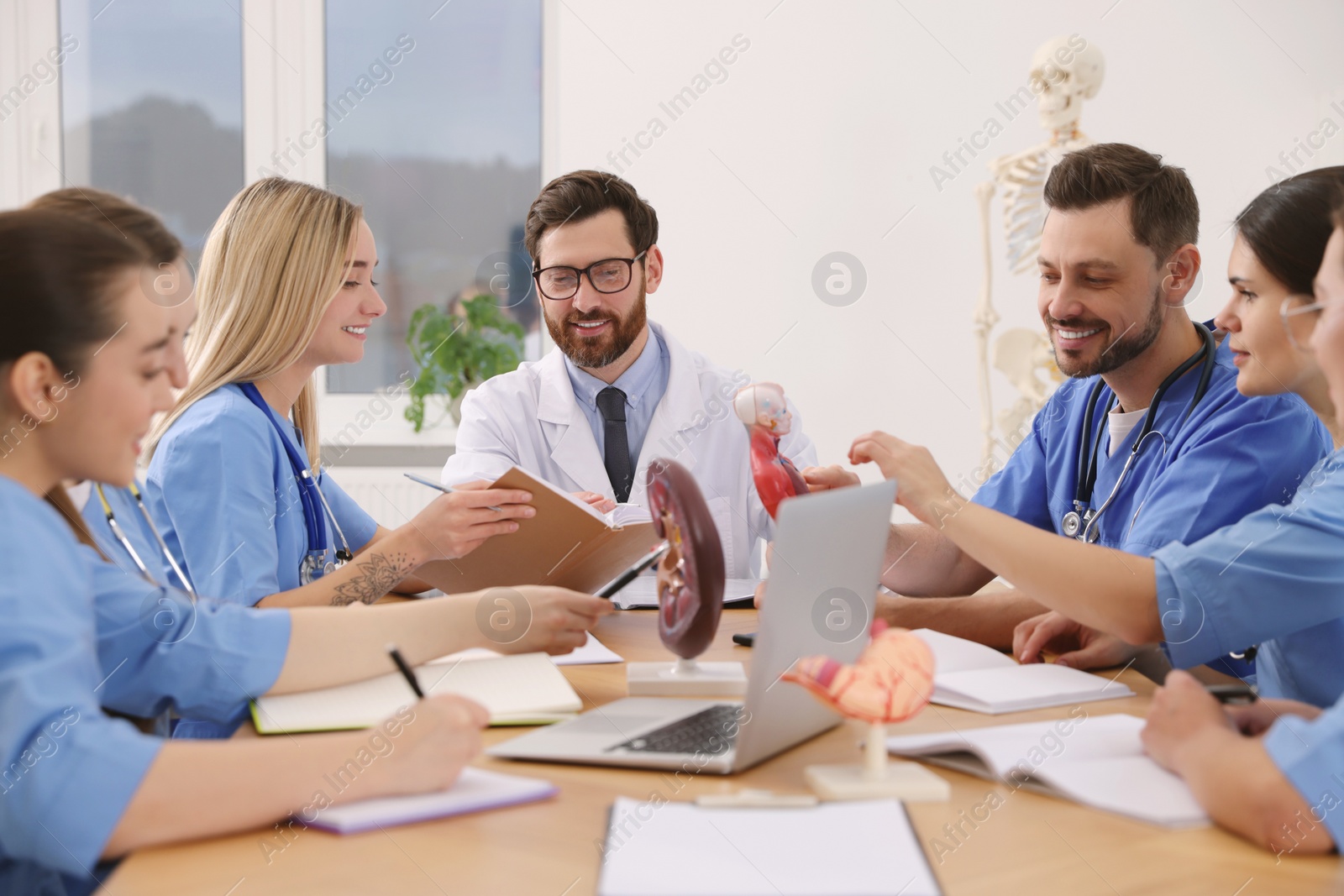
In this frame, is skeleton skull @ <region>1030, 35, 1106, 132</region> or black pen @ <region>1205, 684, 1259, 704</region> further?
skeleton skull @ <region>1030, 35, 1106, 132</region>

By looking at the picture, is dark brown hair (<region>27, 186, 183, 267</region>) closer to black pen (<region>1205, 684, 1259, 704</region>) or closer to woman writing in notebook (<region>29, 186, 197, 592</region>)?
woman writing in notebook (<region>29, 186, 197, 592</region>)

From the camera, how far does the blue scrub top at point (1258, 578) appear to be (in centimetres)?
142

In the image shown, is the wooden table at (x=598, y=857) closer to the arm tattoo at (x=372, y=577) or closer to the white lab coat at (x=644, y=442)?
the arm tattoo at (x=372, y=577)

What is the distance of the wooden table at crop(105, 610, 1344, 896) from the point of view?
83cm

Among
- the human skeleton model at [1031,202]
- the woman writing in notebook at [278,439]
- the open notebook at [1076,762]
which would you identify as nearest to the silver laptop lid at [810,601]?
the open notebook at [1076,762]

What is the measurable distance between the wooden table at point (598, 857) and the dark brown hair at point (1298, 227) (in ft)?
3.13

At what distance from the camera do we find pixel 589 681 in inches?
57.1

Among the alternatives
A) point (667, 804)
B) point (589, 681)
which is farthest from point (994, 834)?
point (589, 681)

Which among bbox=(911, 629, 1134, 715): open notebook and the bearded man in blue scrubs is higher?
the bearded man in blue scrubs

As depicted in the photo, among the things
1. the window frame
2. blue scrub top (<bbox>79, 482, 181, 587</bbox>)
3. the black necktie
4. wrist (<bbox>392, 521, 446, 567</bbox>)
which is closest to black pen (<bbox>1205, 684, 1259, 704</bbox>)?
wrist (<bbox>392, 521, 446, 567</bbox>)

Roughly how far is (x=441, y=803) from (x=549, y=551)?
79cm

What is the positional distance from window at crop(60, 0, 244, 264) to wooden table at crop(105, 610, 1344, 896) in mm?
4224

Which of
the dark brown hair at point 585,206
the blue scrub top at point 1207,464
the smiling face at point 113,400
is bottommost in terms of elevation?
the blue scrub top at point 1207,464

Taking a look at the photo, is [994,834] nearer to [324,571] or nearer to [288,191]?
[324,571]
